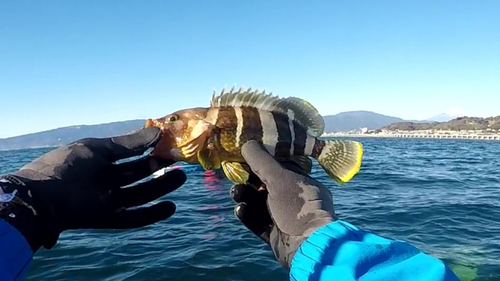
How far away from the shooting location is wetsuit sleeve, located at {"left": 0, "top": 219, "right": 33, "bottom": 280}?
2072 millimetres

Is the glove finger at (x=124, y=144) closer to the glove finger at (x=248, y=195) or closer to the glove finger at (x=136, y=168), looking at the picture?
the glove finger at (x=136, y=168)

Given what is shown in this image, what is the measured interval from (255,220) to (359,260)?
1.94m

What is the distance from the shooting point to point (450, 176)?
2119 cm

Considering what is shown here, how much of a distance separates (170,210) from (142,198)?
29 cm

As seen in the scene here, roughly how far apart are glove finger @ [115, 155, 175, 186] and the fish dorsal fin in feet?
3.12

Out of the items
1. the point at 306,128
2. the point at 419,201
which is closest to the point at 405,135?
the point at 419,201

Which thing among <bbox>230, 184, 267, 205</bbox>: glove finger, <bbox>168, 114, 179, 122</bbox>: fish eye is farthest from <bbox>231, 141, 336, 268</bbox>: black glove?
<bbox>168, 114, 179, 122</bbox>: fish eye

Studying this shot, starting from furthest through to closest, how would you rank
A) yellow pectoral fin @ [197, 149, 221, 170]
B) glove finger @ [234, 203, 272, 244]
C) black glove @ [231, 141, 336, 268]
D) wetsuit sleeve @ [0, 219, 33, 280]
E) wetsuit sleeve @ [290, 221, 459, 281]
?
1. yellow pectoral fin @ [197, 149, 221, 170]
2. glove finger @ [234, 203, 272, 244]
3. black glove @ [231, 141, 336, 268]
4. wetsuit sleeve @ [0, 219, 33, 280]
5. wetsuit sleeve @ [290, 221, 459, 281]

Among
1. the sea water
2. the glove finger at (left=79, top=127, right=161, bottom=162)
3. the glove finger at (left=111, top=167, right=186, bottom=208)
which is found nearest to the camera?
the glove finger at (left=79, top=127, right=161, bottom=162)

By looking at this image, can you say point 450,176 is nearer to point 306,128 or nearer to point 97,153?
point 306,128

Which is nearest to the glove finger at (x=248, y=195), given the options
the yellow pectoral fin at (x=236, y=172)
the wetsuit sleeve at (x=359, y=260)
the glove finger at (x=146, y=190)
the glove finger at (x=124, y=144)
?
the yellow pectoral fin at (x=236, y=172)

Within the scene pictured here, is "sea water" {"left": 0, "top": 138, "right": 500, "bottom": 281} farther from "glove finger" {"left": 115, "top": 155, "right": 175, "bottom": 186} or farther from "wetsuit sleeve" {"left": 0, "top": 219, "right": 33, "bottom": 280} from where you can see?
"wetsuit sleeve" {"left": 0, "top": 219, "right": 33, "bottom": 280}

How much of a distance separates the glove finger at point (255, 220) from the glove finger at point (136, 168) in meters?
0.91

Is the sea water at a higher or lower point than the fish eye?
lower
